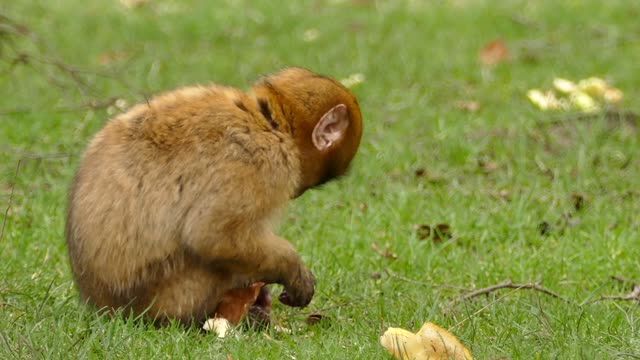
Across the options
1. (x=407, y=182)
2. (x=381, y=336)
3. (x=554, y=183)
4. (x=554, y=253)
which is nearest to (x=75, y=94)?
(x=407, y=182)

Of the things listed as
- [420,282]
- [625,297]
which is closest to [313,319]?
[420,282]

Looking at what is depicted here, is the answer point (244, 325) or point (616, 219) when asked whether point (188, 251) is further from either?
point (616, 219)

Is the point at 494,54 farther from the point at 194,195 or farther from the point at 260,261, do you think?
the point at 194,195

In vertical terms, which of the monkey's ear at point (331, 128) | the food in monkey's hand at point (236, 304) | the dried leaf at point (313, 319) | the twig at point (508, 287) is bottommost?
the twig at point (508, 287)

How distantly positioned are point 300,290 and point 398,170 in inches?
107

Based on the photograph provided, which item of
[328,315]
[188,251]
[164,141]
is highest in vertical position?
[164,141]

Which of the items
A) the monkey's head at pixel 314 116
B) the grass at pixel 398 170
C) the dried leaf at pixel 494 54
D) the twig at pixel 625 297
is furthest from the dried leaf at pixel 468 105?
the monkey's head at pixel 314 116

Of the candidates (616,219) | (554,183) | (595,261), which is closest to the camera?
(595,261)

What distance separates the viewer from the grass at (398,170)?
4828mm

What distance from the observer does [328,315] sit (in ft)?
17.1

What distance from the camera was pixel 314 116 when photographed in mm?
4969

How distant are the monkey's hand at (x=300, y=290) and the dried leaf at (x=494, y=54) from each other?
196 inches

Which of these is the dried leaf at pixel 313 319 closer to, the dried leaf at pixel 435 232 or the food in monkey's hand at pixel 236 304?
the food in monkey's hand at pixel 236 304

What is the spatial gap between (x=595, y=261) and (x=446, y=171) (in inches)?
67.5
